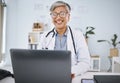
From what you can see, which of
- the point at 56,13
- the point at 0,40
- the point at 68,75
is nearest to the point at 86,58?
the point at 56,13

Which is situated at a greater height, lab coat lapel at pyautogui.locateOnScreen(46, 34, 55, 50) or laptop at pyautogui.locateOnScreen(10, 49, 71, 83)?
lab coat lapel at pyautogui.locateOnScreen(46, 34, 55, 50)

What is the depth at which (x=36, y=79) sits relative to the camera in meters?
1.14

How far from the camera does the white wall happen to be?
5.38m

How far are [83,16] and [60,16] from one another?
3.61 metres

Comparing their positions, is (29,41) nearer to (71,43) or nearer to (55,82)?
(71,43)

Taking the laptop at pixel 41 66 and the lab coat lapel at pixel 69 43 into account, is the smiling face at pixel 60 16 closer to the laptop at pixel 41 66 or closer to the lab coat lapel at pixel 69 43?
the lab coat lapel at pixel 69 43

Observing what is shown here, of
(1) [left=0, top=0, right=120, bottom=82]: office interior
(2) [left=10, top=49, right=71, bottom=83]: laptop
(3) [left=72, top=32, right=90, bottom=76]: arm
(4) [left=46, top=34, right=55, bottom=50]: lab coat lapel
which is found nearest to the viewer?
(2) [left=10, top=49, right=71, bottom=83]: laptop

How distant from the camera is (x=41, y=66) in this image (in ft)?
3.62

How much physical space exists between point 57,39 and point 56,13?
0.24 m

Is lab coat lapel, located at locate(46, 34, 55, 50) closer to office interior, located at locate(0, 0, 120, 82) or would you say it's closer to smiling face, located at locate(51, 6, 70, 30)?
smiling face, located at locate(51, 6, 70, 30)

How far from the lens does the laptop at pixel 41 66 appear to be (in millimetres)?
1066

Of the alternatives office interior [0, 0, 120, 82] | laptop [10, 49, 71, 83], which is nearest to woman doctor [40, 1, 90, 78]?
laptop [10, 49, 71, 83]

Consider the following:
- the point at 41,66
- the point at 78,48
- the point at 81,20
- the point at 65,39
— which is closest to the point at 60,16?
the point at 65,39

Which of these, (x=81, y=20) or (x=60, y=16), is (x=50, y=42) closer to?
(x=60, y=16)
